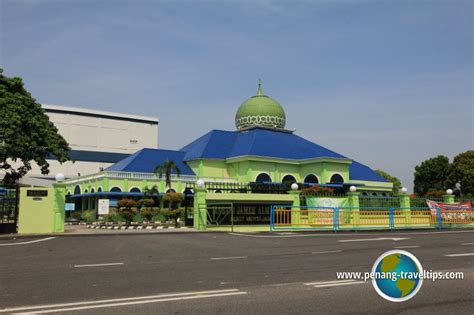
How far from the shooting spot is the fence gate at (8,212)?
69.3 feet

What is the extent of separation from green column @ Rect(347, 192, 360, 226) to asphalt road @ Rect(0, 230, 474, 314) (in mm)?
13283

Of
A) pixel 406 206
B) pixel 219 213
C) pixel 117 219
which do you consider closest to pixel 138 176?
pixel 117 219

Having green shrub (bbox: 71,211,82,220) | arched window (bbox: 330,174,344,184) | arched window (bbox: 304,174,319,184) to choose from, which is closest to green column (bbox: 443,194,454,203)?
arched window (bbox: 330,174,344,184)

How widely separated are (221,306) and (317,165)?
145 ft

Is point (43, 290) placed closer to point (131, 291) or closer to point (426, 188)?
point (131, 291)

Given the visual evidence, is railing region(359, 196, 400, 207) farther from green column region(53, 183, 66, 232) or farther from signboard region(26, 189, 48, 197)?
signboard region(26, 189, 48, 197)

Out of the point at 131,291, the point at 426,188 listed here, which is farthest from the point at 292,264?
the point at 426,188

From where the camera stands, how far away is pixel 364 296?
22.5ft

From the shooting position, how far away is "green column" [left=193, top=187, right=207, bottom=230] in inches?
978

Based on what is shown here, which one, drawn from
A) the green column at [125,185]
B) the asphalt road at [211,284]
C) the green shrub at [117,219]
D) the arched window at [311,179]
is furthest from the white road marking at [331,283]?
the arched window at [311,179]

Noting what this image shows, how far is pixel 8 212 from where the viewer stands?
21.6 m

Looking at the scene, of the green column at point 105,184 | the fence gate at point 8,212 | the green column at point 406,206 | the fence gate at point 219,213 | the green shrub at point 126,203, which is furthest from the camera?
the green column at point 105,184

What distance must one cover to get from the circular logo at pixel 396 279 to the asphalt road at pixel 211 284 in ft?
0.51

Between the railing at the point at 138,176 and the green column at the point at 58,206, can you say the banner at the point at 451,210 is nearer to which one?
the green column at the point at 58,206
